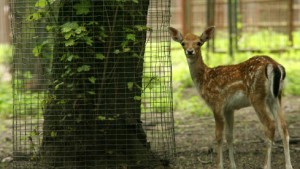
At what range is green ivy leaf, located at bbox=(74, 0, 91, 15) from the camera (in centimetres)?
702

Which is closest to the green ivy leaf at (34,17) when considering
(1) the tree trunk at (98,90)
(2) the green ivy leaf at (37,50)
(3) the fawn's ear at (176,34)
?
(1) the tree trunk at (98,90)

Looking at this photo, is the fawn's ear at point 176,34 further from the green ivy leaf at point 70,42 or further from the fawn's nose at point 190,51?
the green ivy leaf at point 70,42

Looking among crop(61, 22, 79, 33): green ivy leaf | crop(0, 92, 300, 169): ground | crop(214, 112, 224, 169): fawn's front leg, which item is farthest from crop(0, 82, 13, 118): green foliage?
crop(214, 112, 224, 169): fawn's front leg

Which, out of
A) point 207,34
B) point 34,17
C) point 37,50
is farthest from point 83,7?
point 207,34

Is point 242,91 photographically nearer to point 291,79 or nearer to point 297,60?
point 291,79

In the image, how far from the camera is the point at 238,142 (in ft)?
29.2

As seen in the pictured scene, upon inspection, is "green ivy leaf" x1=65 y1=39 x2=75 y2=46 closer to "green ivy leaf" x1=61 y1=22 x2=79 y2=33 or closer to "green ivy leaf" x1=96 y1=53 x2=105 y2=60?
"green ivy leaf" x1=61 y1=22 x2=79 y2=33

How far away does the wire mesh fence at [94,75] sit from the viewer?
7145 millimetres

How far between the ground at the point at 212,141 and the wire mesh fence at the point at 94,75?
30.3 inches

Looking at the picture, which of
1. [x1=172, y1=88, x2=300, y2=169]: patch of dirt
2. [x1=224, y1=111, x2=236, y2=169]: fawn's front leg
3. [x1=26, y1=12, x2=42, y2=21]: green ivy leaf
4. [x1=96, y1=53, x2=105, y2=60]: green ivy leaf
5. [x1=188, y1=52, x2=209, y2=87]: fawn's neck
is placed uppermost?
[x1=26, y1=12, x2=42, y2=21]: green ivy leaf

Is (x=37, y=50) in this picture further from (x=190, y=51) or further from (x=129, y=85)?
(x=190, y=51)

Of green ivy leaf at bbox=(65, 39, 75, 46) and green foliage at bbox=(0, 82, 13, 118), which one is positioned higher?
green ivy leaf at bbox=(65, 39, 75, 46)

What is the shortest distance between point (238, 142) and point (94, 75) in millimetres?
2576

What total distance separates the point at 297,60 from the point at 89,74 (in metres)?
11.4
